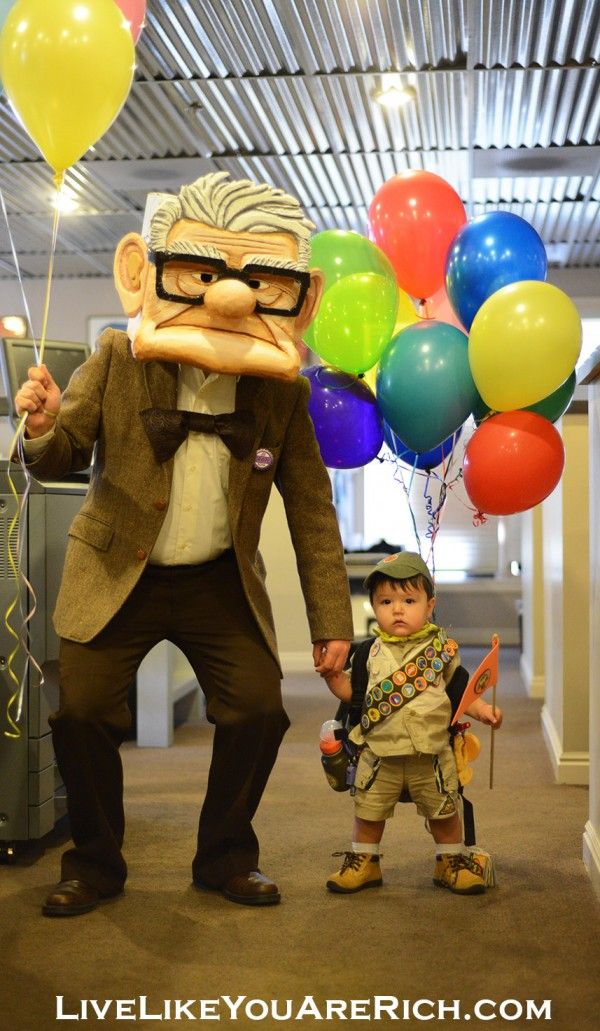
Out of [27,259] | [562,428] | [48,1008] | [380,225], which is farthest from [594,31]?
[27,259]

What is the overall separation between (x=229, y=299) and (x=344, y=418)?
468 mm

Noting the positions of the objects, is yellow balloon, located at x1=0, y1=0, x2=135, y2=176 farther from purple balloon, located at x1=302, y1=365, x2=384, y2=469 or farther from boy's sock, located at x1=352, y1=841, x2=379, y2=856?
boy's sock, located at x1=352, y1=841, x2=379, y2=856

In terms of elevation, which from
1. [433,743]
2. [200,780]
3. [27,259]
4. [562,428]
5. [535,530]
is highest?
[27,259]

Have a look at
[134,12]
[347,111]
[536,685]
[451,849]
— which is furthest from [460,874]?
[347,111]

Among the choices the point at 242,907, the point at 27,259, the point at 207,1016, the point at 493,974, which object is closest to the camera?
the point at 207,1016

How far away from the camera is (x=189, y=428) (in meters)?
2.06

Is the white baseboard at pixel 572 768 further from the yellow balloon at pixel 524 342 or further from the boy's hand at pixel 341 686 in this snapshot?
the yellow balloon at pixel 524 342

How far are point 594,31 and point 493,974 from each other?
12.4 ft

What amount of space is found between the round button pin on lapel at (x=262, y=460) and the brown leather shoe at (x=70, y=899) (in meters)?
0.83

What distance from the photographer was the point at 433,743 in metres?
2.15

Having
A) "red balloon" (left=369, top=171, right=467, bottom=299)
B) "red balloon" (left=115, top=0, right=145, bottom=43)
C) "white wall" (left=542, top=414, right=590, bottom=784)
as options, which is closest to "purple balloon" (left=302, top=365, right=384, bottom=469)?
"red balloon" (left=369, top=171, right=467, bottom=299)

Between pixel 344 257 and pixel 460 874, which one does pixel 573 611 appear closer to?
pixel 460 874

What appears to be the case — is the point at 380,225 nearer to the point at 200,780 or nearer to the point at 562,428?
the point at 562,428

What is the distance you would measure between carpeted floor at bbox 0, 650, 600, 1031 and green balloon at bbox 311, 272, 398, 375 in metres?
1.07
